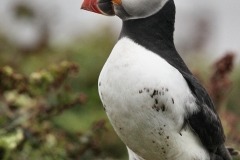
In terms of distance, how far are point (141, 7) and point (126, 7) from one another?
0.06 m

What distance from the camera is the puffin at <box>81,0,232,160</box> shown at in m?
2.56

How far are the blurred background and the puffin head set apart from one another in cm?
71

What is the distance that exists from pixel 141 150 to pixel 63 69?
0.76m

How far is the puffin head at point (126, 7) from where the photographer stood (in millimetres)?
2629

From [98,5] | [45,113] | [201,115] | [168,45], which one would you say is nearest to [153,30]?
[168,45]

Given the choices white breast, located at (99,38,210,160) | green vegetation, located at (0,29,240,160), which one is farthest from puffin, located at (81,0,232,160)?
green vegetation, located at (0,29,240,160)

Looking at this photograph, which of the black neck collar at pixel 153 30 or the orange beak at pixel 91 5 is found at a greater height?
the orange beak at pixel 91 5

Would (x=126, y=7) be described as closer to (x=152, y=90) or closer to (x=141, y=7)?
(x=141, y=7)


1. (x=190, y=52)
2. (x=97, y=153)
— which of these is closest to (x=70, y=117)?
(x=97, y=153)

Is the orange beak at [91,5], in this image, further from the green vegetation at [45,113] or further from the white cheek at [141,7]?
the green vegetation at [45,113]

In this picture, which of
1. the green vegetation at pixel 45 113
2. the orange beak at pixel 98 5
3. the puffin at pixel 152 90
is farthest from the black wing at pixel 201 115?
the green vegetation at pixel 45 113

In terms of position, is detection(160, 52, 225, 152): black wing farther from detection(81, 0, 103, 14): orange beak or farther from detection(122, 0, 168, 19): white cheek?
detection(81, 0, 103, 14): orange beak

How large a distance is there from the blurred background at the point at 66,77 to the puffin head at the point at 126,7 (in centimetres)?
71

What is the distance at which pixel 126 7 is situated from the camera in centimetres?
264
